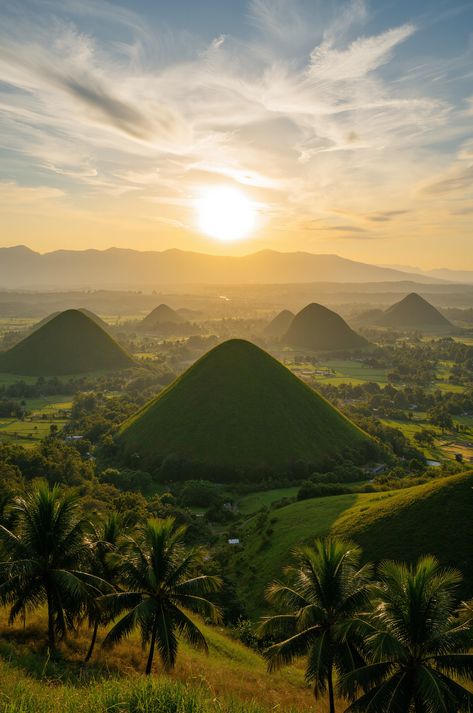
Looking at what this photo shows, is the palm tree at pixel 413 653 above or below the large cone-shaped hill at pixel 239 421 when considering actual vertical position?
above

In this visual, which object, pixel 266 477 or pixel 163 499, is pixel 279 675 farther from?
pixel 266 477

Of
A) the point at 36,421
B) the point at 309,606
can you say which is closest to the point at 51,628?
the point at 309,606

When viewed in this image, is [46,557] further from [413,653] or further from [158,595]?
[413,653]

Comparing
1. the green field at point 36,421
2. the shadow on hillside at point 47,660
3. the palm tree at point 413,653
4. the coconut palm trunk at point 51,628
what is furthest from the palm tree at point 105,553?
the green field at point 36,421

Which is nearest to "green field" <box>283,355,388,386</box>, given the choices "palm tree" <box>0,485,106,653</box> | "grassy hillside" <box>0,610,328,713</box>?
"grassy hillside" <box>0,610,328,713</box>

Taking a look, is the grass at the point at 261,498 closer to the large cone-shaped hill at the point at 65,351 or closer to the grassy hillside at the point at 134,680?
the grassy hillside at the point at 134,680

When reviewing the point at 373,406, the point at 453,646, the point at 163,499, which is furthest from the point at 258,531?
the point at 373,406
